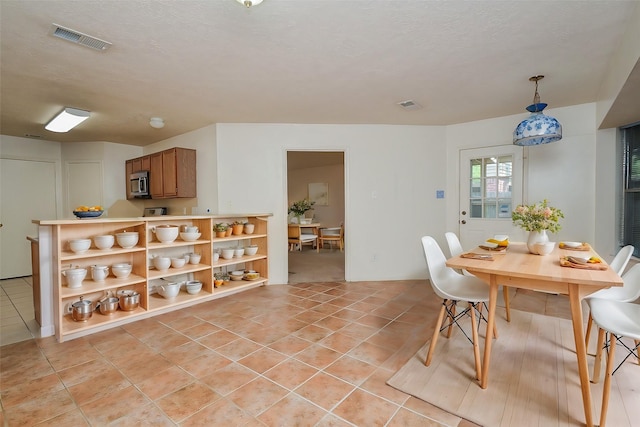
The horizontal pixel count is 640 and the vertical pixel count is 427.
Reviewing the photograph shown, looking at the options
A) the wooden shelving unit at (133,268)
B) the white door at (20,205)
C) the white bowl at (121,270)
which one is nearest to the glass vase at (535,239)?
the wooden shelving unit at (133,268)

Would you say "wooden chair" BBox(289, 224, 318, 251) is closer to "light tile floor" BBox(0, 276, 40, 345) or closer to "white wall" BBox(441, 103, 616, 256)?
"white wall" BBox(441, 103, 616, 256)

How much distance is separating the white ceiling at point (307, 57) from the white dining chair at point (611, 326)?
1537 mm

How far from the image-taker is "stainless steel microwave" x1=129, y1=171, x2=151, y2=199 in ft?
16.5

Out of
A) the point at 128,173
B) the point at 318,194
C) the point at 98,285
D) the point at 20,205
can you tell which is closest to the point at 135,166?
the point at 128,173

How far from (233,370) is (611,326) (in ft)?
7.55

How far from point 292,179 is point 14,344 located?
7672mm

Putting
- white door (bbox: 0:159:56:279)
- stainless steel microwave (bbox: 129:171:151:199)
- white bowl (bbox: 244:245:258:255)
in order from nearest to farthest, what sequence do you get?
1. white bowl (bbox: 244:245:258:255)
2. white door (bbox: 0:159:56:279)
3. stainless steel microwave (bbox: 129:171:151:199)

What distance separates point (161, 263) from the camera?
128 inches

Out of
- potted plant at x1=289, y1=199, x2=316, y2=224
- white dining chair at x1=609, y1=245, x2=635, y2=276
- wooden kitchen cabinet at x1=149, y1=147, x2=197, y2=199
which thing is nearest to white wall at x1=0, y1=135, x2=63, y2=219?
wooden kitchen cabinet at x1=149, y1=147, x2=197, y2=199

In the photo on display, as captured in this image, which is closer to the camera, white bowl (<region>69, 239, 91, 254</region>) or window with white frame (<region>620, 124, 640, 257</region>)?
white bowl (<region>69, 239, 91, 254</region>)

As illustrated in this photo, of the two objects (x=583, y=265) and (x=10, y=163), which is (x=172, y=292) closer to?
(x=583, y=265)

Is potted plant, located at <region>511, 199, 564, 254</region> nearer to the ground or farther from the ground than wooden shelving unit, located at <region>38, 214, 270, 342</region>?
farther from the ground

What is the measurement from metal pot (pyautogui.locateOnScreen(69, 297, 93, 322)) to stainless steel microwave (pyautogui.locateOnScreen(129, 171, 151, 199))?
2.67m

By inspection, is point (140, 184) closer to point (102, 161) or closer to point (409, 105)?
point (102, 161)
